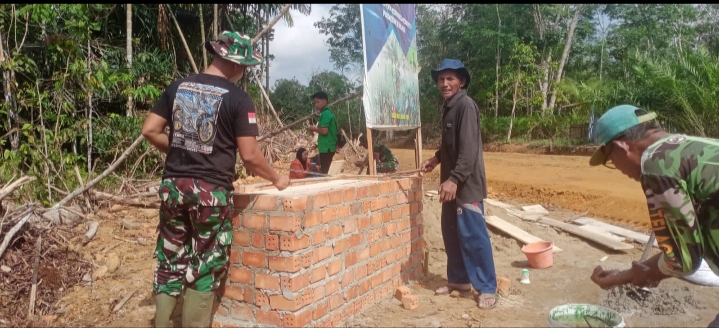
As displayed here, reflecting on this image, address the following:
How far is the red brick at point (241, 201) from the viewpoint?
3018mm

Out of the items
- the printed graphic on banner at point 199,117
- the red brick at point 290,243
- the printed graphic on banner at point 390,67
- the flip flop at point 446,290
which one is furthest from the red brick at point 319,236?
the printed graphic on banner at point 390,67

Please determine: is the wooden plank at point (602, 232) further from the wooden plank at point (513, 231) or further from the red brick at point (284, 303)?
the red brick at point (284, 303)

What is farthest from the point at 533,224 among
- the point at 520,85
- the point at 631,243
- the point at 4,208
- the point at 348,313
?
the point at 520,85

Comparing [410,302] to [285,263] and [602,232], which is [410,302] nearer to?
[285,263]

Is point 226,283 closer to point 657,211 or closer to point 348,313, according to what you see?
point 348,313

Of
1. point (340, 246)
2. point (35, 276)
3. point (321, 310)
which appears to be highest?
point (340, 246)

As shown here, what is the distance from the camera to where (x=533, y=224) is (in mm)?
6797

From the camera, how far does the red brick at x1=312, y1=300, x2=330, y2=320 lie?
3.12 meters

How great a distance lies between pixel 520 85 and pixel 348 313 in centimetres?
1856

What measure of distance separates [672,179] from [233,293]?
2.41 meters

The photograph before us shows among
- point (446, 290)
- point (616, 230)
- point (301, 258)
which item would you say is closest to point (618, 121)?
point (301, 258)

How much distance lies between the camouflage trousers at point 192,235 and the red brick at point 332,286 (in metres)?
0.68

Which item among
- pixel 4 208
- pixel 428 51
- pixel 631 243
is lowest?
pixel 631 243

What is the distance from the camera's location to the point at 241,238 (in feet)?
10.0
